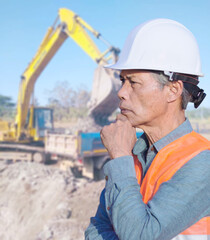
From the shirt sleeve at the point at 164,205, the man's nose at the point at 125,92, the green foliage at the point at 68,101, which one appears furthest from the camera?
the green foliage at the point at 68,101

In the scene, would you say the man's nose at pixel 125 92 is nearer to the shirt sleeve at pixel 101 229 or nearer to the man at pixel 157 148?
the man at pixel 157 148

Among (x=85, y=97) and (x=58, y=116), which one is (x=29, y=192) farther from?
(x=85, y=97)

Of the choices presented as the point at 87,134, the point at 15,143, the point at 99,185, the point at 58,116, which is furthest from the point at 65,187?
the point at 58,116

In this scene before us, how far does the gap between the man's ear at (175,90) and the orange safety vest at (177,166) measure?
7.2 inches

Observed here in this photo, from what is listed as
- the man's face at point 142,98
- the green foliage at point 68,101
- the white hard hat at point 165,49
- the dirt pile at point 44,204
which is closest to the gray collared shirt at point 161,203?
the man's face at point 142,98

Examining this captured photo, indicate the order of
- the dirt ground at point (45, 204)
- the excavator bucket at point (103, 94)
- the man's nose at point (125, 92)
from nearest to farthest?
1. the man's nose at point (125, 92)
2. the dirt ground at point (45, 204)
3. the excavator bucket at point (103, 94)

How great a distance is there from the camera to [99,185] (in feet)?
22.4

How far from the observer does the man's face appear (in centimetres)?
114

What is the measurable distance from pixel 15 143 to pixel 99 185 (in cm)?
678

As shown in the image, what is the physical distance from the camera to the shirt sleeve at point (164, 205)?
2.82 ft

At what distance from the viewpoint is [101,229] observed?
1260 millimetres

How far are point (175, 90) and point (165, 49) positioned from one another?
190 mm

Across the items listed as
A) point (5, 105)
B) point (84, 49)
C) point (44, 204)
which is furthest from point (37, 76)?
point (5, 105)

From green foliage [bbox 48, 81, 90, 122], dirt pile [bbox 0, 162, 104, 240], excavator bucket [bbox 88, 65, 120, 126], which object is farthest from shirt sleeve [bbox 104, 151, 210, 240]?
green foliage [bbox 48, 81, 90, 122]
